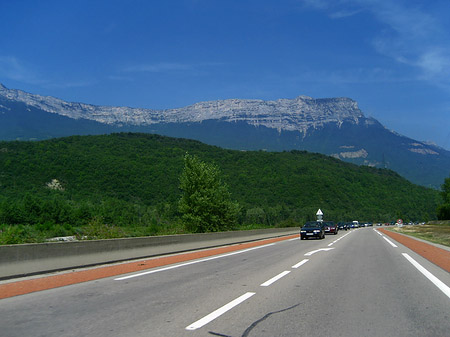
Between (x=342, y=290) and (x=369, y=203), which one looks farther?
(x=369, y=203)

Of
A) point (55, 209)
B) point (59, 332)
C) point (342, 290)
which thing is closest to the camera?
point (59, 332)

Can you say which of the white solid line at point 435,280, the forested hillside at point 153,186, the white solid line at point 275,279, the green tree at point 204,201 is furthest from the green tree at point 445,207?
the white solid line at point 275,279

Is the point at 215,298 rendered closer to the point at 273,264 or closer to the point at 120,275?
the point at 120,275

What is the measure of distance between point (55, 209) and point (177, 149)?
5102 centimetres

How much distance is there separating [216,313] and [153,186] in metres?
89.8

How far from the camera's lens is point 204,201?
4600cm

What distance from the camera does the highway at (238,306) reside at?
5574 millimetres

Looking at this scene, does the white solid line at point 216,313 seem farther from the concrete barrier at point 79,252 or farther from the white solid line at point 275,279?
the concrete barrier at point 79,252

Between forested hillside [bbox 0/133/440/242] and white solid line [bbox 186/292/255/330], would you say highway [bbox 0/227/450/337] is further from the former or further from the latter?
forested hillside [bbox 0/133/440/242]

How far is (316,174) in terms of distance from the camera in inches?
4717

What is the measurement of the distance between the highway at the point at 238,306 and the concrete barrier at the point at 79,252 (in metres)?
2.02

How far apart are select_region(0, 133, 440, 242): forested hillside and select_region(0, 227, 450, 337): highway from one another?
2054 inches

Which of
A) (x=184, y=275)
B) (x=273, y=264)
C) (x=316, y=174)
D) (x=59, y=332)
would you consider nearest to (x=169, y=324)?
(x=59, y=332)

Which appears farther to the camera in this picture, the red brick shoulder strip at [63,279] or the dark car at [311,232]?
the dark car at [311,232]
